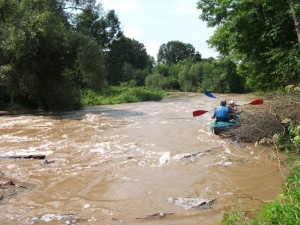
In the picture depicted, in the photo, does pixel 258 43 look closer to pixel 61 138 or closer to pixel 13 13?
pixel 61 138

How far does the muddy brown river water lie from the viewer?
511 cm

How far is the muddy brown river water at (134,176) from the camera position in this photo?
201 inches

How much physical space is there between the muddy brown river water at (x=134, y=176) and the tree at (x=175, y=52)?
3580 inches

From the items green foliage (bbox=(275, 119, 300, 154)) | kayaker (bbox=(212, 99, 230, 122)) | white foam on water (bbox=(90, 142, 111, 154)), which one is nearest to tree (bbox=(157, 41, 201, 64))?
kayaker (bbox=(212, 99, 230, 122))

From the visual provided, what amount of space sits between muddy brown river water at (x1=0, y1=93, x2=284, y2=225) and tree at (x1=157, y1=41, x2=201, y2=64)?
90940mm

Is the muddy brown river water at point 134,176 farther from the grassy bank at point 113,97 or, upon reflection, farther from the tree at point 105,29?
the tree at point 105,29

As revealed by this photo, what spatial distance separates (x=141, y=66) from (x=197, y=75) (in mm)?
25923

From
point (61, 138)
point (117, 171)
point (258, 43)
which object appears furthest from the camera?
point (258, 43)

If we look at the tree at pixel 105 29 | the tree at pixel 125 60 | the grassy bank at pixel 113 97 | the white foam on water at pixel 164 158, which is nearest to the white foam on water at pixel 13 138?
the white foam on water at pixel 164 158

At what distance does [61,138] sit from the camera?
12203mm

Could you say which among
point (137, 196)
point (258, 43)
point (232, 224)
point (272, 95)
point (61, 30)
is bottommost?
point (137, 196)

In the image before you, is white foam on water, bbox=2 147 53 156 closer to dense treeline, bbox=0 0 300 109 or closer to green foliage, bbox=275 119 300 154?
green foliage, bbox=275 119 300 154

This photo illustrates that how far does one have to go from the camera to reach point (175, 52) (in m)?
103

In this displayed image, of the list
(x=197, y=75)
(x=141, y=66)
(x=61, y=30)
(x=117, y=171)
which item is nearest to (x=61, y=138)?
(x=117, y=171)
